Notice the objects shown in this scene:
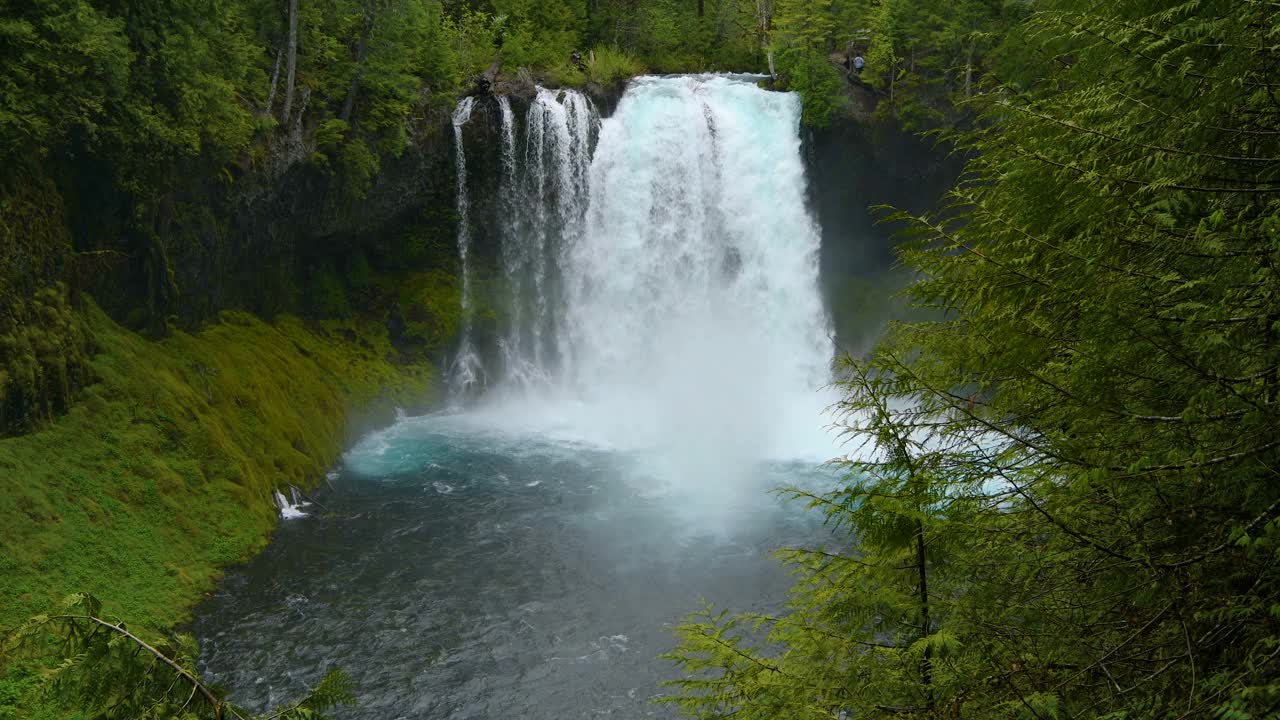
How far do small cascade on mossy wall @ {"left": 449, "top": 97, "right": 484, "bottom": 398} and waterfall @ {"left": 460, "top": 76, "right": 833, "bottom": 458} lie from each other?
0.95 meters

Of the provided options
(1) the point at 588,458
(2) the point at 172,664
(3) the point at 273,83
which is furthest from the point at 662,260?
(2) the point at 172,664

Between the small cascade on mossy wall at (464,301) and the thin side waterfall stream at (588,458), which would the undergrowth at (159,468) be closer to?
the thin side waterfall stream at (588,458)

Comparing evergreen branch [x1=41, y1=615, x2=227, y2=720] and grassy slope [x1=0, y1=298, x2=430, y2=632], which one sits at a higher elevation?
evergreen branch [x1=41, y1=615, x2=227, y2=720]

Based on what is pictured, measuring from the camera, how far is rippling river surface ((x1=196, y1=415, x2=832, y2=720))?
35.5ft

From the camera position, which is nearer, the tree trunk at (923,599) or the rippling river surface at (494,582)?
the tree trunk at (923,599)

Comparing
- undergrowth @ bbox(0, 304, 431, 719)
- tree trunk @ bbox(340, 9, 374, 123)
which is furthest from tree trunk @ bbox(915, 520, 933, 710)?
tree trunk @ bbox(340, 9, 374, 123)

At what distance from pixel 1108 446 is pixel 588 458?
1836 centimetres

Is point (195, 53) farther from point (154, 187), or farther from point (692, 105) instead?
point (692, 105)

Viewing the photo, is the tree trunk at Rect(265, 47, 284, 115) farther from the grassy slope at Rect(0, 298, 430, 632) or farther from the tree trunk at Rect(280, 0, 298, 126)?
the grassy slope at Rect(0, 298, 430, 632)

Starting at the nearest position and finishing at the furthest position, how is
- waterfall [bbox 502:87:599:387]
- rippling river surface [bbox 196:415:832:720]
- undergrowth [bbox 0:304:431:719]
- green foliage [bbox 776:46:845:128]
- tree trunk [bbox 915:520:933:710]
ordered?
tree trunk [bbox 915:520:933:710], rippling river surface [bbox 196:415:832:720], undergrowth [bbox 0:304:431:719], waterfall [bbox 502:87:599:387], green foliage [bbox 776:46:845:128]

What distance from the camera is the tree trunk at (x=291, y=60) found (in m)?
19.1

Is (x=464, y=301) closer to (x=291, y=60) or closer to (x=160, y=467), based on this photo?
(x=291, y=60)

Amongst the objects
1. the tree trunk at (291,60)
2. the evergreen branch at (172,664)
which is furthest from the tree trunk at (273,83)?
the evergreen branch at (172,664)

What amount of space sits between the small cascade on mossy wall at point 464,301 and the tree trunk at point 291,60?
5623mm
